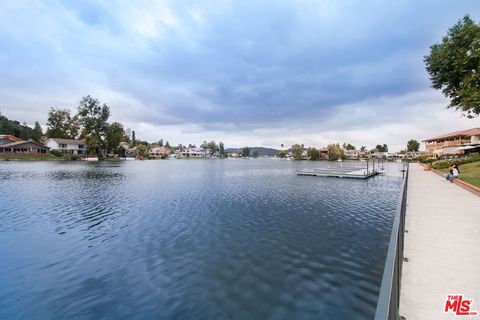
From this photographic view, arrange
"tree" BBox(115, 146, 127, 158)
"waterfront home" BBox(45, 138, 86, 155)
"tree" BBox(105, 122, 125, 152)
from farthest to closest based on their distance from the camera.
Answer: "tree" BBox(115, 146, 127, 158) → "tree" BBox(105, 122, 125, 152) → "waterfront home" BBox(45, 138, 86, 155)

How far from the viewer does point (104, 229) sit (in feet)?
38.9

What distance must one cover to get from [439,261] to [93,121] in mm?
98536

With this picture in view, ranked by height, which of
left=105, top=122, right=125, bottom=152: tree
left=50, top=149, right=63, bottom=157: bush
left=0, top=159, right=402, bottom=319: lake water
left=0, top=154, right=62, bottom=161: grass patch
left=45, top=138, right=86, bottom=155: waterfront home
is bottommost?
left=0, top=159, right=402, bottom=319: lake water

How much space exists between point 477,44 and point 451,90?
998cm

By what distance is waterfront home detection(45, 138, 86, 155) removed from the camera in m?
85.1

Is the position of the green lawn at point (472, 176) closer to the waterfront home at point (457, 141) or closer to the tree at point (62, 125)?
the waterfront home at point (457, 141)

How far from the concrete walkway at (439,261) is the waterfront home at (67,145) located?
105281 mm

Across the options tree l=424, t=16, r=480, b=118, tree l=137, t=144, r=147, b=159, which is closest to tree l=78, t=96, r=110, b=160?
tree l=137, t=144, r=147, b=159

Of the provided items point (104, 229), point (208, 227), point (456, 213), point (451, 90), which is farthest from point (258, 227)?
point (451, 90)

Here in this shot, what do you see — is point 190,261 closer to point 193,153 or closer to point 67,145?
point 67,145

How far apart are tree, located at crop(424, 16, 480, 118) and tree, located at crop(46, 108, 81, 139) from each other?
11064 cm

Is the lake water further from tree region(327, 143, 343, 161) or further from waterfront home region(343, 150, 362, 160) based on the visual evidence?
waterfront home region(343, 150, 362, 160)

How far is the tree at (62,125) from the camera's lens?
311ft

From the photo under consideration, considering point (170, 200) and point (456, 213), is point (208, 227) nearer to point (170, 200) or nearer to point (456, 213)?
point (170, 200)
